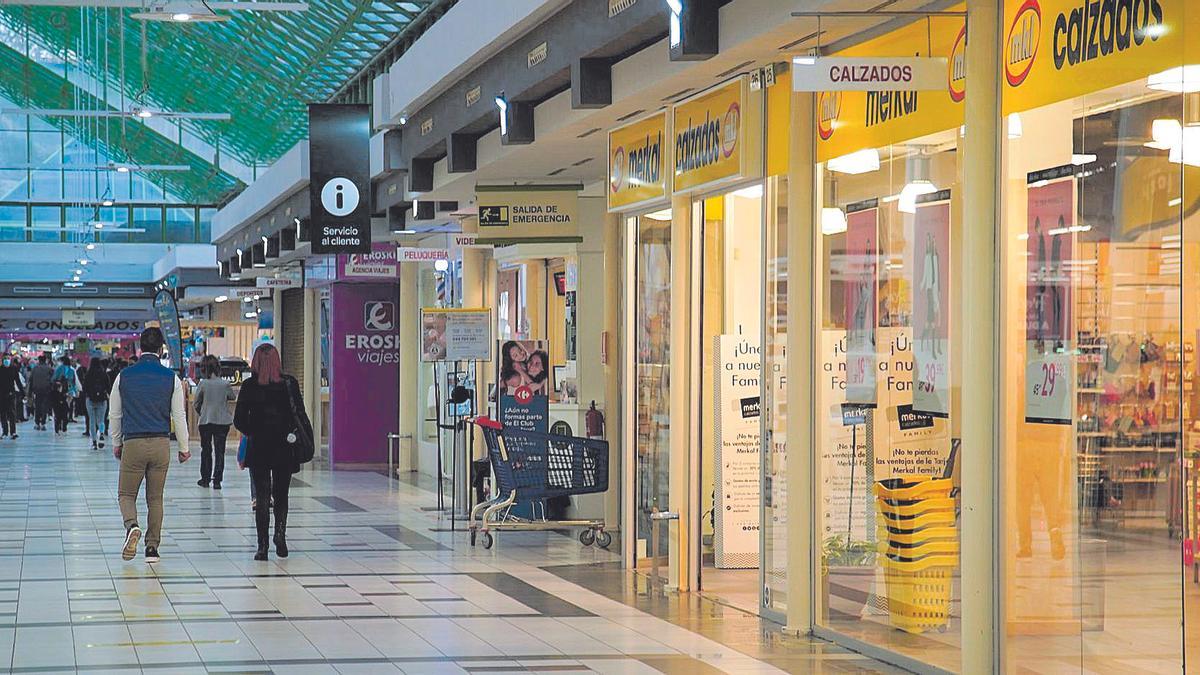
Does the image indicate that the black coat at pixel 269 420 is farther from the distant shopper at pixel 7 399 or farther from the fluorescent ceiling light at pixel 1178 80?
the distant shopper at pixel 7 399

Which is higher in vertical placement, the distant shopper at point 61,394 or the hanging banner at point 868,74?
the hanging banner at point 868,74

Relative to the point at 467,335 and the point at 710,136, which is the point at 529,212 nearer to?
the point at 467,335

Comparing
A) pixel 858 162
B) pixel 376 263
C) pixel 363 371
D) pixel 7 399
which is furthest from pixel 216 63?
pixel 858 162

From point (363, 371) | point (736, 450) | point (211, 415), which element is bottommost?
point (211, 415)

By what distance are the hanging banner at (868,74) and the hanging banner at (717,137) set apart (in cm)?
216

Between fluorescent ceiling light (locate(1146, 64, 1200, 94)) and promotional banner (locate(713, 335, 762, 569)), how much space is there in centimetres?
564

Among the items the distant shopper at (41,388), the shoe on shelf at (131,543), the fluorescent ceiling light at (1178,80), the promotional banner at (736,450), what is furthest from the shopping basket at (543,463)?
the distant shopper at (41,388)

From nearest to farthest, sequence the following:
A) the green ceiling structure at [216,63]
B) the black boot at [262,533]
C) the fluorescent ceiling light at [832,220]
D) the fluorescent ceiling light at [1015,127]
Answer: the fluorescent ceiling light at [1015,127]
the fluorescent ceiling light at [832,220]
the black boot at [262,533]
the green ceiling structure at [216,63]

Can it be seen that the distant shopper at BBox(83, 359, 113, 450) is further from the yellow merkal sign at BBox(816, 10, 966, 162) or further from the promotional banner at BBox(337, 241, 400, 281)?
the yellow merkal sign at BBox(816, 10, 966, 162)

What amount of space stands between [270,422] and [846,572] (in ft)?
16.4

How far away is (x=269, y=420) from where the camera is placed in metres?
12.2

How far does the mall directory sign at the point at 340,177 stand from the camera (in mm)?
16156

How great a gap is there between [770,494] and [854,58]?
9.66 ft

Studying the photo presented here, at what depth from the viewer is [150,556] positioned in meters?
12.1
